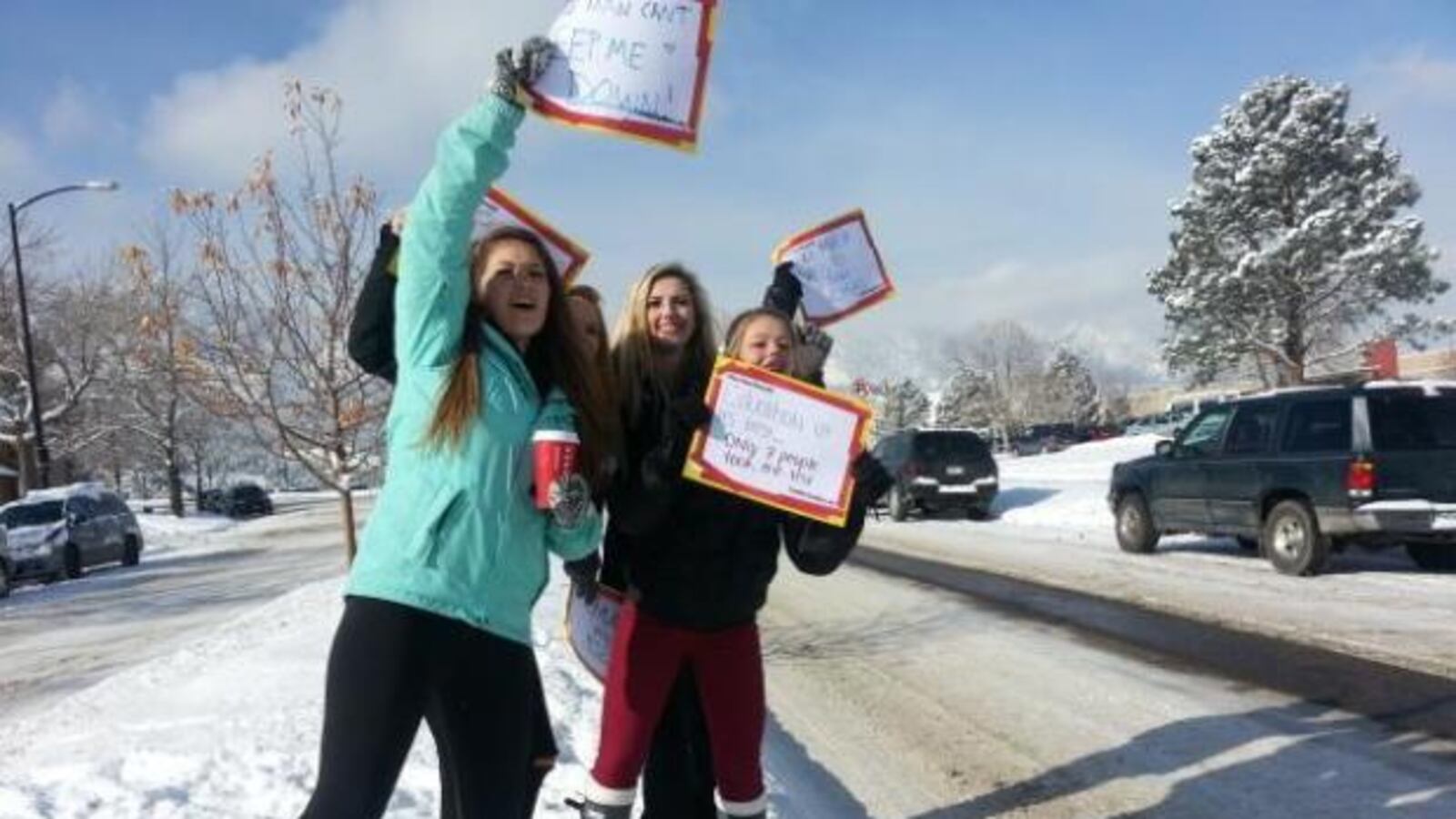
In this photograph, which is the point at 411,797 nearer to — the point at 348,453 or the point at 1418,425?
the point at 348,453

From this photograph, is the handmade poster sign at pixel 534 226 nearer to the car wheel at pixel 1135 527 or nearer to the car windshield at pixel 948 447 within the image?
the car wheel at pixel 1135 527

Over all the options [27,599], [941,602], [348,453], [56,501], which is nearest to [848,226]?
[941,602]

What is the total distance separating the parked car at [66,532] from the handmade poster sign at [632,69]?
21476 mm

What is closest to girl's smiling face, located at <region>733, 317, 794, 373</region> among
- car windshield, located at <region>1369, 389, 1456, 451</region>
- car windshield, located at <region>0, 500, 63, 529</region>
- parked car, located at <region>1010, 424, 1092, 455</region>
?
car windshield, located at <region>1369, 389, 1456, 451</region>

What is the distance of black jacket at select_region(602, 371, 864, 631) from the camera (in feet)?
11.0

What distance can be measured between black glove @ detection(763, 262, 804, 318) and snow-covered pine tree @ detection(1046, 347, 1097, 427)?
94078 mm

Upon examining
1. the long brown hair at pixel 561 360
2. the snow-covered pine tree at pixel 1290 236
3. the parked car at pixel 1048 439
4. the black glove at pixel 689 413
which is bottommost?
the parked car at pixel 1048 439

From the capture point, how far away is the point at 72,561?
22.5 metres

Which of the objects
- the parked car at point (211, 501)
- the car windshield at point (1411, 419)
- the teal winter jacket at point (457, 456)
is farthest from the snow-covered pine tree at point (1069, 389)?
the teal winter jacket at point (457, 456)

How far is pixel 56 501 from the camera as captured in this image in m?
22.9

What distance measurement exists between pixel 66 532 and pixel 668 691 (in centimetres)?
2252

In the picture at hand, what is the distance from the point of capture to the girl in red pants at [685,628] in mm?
3412

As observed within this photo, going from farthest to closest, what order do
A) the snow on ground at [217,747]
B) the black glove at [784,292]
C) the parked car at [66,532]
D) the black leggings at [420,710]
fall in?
the parked car at [66,532]
the black glove at [784,292]
the snow on ground at [217,747]
the black leggings at [420,710]

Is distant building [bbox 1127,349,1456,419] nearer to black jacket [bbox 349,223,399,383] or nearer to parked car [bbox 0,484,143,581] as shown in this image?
black jacket [bbox 349,223,399,383]
